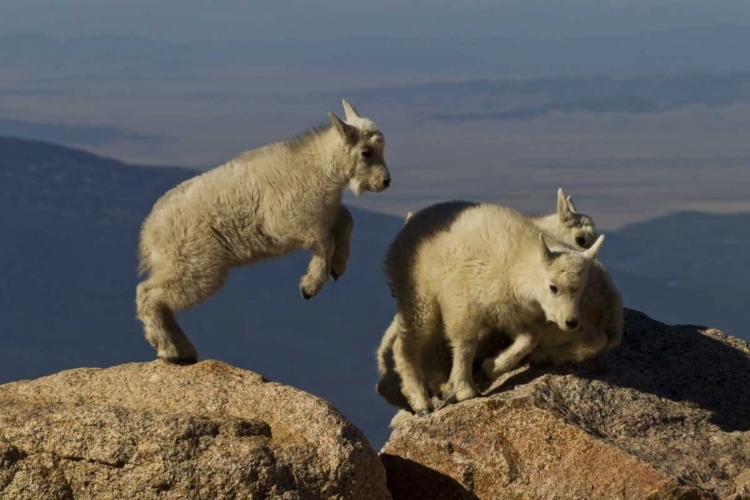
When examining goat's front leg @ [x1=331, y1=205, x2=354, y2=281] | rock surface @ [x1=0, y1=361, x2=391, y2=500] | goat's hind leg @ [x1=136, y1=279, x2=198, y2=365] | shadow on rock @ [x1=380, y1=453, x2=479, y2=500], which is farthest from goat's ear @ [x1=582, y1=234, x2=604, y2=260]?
goat's hind leg @ [x1=136, y1=279, x2=198, y2=365]

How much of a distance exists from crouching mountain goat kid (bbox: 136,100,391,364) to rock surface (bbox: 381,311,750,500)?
2.46 metres

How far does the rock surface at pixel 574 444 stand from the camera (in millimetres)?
13969

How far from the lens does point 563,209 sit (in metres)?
17.3

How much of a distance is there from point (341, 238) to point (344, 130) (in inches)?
48.1

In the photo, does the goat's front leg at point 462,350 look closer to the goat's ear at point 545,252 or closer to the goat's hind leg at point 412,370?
the goat's hind leg at point 412,370

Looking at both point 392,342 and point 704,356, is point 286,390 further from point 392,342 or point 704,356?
point 704,356

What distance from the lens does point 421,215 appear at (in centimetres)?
1653

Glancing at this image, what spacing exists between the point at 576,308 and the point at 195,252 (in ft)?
13.5

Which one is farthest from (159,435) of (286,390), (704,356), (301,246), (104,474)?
(704,356)

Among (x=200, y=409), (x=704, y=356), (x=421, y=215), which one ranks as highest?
(x=421, y=215)

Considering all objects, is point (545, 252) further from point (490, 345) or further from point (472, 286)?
point (490, 345)

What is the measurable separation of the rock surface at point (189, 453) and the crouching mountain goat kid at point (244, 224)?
2.23m

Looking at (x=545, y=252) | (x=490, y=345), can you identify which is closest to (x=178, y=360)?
(x=490, y=345)

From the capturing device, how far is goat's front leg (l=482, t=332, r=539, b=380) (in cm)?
1588
